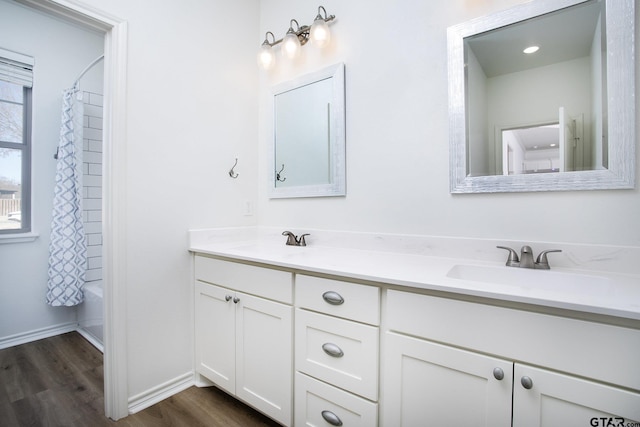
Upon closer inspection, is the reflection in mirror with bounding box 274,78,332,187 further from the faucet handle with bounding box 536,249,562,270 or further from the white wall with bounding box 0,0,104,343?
the white wall with bounding box 0,0,104,343

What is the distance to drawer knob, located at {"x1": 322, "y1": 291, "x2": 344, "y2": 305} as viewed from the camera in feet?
3.73

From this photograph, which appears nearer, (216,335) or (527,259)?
(527,259)

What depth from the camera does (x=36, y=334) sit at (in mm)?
2439

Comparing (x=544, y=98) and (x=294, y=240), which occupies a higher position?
(x=544, y=98)

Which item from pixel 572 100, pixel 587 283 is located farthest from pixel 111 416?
pixel 572 100

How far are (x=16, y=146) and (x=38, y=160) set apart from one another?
20 centimetres

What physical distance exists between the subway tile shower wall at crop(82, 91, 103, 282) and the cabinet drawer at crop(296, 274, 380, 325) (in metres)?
2.51

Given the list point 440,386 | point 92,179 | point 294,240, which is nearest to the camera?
point 440,386

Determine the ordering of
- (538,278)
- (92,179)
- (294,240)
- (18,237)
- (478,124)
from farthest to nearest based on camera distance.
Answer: (92,179) → (18,237) → (294,240) → (478,124) → (538,278)

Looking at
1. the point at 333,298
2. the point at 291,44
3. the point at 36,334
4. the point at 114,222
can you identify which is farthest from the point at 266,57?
the point at 36,334

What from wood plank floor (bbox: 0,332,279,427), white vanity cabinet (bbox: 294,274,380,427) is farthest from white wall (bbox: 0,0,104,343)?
white vanity cabinet (bbox: 294,274,380,427)

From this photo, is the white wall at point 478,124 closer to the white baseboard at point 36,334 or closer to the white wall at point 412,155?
the white wall at point 412,155

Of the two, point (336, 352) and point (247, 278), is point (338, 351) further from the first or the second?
point (247, 278)

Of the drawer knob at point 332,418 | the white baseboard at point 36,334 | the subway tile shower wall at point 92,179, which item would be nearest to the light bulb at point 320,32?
the drawer knob at point 332,418
